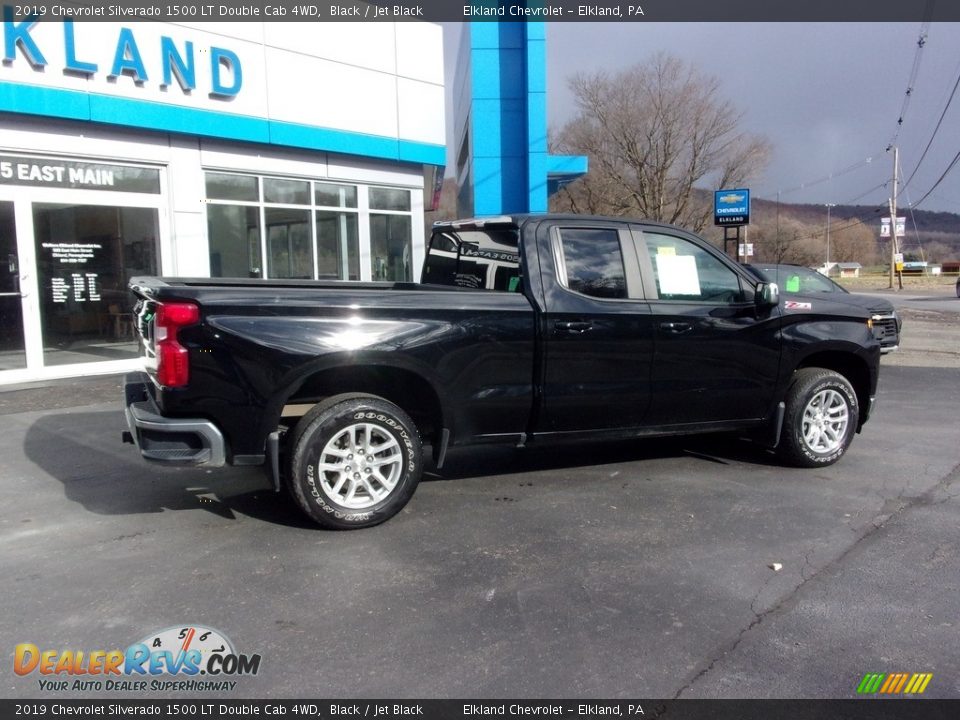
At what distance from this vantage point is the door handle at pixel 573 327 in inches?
204

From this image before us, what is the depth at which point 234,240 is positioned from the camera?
1241 cm

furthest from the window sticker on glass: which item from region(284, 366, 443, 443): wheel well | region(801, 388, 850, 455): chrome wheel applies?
region(284, 366, 443, 443): wheel well

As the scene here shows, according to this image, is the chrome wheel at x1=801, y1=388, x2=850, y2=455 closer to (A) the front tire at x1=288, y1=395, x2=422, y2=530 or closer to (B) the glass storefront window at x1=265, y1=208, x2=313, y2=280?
(A) the front tire at x1=288, y1=395, x2=422, y2=530

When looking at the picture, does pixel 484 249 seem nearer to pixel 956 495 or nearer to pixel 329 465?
pixel 329 465

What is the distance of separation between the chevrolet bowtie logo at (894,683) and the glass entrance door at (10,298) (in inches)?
417

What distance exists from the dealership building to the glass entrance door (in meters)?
0.02

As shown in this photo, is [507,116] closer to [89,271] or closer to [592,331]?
[89,271]

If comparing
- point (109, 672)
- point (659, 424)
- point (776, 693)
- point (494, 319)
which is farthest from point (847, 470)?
point (109, 672)

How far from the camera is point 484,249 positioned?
5.78 m

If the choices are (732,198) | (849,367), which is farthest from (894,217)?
(849,367)

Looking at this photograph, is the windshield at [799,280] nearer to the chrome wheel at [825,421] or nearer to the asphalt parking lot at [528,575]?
the chrome wheel at [825,421]

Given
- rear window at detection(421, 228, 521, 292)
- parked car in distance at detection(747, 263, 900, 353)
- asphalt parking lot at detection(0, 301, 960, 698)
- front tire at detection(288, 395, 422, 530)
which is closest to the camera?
asphalt parking lot at detection(0, 301, 960, 698)

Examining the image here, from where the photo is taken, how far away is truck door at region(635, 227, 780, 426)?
5.56m

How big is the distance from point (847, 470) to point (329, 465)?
4146mm
